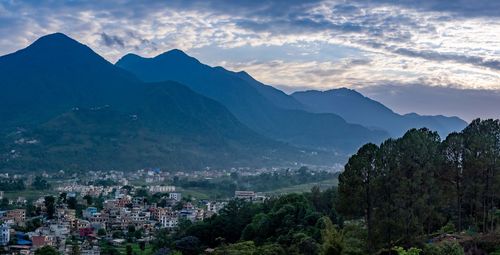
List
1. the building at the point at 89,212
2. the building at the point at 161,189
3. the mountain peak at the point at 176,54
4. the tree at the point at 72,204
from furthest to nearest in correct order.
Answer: the mountain peak at the point at 176,54
the building at the point at 161,189
the tree at the point at 72,204
the building at the point at 89,212

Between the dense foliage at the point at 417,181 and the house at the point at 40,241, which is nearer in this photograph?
the dense foliage at the point at 417,181

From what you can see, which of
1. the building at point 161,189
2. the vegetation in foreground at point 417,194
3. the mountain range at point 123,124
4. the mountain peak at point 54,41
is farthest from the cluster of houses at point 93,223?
the mountain peak at point 54,41

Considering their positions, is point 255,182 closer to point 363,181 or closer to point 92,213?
point 92,213

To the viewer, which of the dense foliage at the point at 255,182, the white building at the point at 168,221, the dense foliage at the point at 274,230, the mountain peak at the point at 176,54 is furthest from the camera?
the mountain peak at the point at 176,54

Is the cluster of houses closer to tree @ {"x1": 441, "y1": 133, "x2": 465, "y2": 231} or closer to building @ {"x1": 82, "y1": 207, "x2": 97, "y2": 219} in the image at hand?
building @ {"x1": 82, "y1": 207, "x2": 97, "y2": 219}

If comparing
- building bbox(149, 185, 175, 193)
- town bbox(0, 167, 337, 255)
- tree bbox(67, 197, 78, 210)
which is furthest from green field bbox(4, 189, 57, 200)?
building bbox(149, 185, 175, 193)

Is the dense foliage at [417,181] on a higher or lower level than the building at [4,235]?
higher

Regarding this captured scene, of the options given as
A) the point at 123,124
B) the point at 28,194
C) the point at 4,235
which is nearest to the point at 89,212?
the point at 4,235

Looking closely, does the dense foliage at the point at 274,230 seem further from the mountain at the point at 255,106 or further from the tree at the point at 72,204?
the mountain at the point at 255,106
